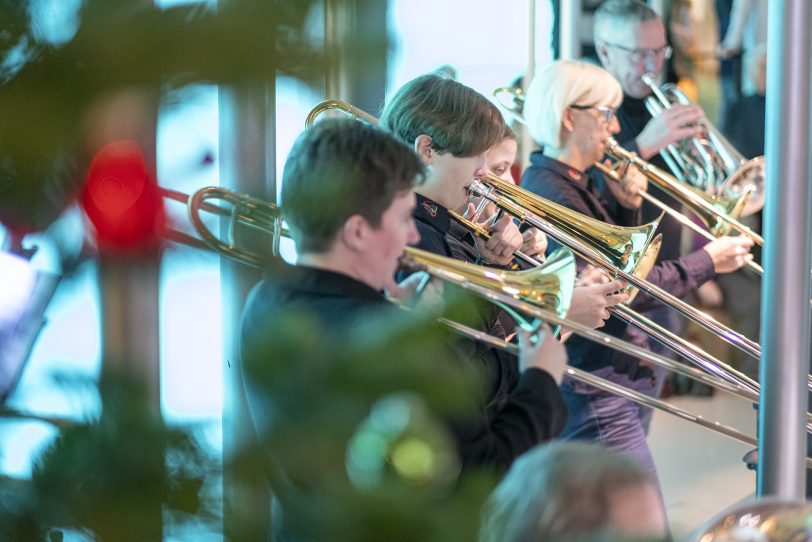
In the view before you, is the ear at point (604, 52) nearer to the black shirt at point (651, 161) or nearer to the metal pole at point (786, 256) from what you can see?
the black shirt at point (651, 161)

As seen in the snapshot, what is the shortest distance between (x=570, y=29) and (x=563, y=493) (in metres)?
3.54

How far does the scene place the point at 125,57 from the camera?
0.44 metres

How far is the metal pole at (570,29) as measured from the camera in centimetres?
436

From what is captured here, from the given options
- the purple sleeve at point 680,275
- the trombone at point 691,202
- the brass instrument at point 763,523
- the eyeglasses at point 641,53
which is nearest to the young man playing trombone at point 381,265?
the brass instrument at point 763,523

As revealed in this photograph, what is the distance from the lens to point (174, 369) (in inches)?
21.2

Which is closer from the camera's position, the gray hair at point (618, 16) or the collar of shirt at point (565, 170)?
the collar of shirt at point (565, 170)

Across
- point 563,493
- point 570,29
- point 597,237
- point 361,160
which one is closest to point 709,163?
point 570,29

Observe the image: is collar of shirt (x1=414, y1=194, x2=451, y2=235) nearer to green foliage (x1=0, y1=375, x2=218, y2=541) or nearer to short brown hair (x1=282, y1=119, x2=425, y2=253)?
short brown hair (x1=282, y1=119, x2=425, y2=253)

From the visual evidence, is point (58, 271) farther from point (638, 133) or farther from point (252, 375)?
point (638, 133)

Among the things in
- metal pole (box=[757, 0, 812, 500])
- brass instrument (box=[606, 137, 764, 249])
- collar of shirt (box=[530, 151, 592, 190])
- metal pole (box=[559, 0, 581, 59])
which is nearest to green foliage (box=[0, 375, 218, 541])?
metal pole (box=[757, 0, 812, 500])

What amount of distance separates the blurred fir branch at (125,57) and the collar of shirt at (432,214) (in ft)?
4.78

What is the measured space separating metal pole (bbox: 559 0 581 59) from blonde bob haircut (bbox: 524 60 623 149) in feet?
5.03

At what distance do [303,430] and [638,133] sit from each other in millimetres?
2994

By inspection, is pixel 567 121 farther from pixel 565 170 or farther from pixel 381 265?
pixel 381 265
